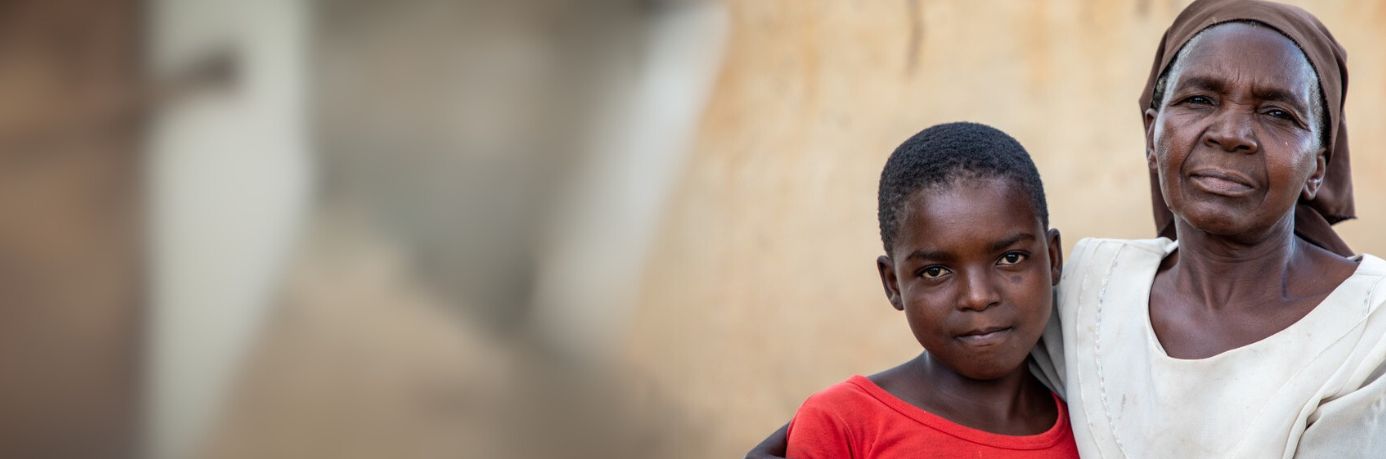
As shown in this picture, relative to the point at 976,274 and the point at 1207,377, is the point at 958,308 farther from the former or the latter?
the point at 1207,377

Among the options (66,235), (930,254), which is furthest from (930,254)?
(66,235)

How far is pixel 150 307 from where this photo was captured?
443 cm

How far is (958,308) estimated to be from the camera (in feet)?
6.76

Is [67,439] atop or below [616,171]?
below

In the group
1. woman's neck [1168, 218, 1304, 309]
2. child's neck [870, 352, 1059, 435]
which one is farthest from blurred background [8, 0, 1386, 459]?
child's neck [870, 352, 1059, 435]

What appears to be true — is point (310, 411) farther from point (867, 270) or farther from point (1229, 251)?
point (1229, 251)

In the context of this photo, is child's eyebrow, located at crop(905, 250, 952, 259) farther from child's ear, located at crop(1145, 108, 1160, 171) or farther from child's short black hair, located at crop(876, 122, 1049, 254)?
child's ear, located at crop(1145, 108, 1160, 171)

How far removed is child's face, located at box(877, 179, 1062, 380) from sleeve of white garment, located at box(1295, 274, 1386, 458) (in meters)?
0.42

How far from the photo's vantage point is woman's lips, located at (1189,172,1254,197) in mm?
2020

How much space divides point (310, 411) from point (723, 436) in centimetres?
142

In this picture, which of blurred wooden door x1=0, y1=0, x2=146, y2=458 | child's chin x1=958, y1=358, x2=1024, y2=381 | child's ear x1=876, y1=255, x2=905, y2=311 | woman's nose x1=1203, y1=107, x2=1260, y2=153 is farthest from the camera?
blurred wooden door x1=0, y1=0, x2=146, y2=458

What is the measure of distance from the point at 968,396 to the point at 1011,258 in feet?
0.77

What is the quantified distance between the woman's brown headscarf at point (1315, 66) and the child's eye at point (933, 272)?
51 cm

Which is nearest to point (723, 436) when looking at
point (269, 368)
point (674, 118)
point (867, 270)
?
point (867, 270)
